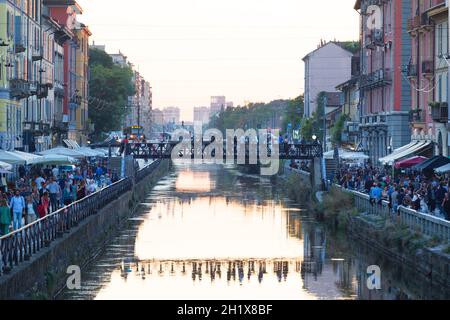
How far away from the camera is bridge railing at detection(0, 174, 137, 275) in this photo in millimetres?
30250

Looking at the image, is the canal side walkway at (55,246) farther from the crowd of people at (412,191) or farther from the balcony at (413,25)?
the balcony at (413,25)

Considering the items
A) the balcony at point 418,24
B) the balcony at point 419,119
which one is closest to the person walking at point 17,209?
the balcony at point 418,24

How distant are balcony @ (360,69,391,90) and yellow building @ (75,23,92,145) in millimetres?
32952

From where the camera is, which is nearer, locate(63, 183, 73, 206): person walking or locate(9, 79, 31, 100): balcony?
locate(63, 183, 73, 206): person walking

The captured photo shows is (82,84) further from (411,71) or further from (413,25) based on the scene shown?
(413,25)

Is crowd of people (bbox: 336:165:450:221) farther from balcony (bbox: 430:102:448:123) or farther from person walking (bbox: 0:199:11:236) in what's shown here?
person walking (bbox: 0:199:11:236)

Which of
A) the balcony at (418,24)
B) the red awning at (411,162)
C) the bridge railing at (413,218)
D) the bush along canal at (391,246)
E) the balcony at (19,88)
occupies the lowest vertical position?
the bush along canal at (391,246)

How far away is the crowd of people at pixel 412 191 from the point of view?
45781mm

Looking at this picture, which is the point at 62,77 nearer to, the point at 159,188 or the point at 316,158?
the point at 159,188

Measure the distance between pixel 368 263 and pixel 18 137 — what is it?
32356 mm

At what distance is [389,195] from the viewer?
50.0 m

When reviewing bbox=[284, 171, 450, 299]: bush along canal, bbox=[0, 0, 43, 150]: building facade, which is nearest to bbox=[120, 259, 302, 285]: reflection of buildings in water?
bbox=[284, 171, 450, 299]: bush along canal

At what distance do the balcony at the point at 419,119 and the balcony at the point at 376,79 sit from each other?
409 inches
